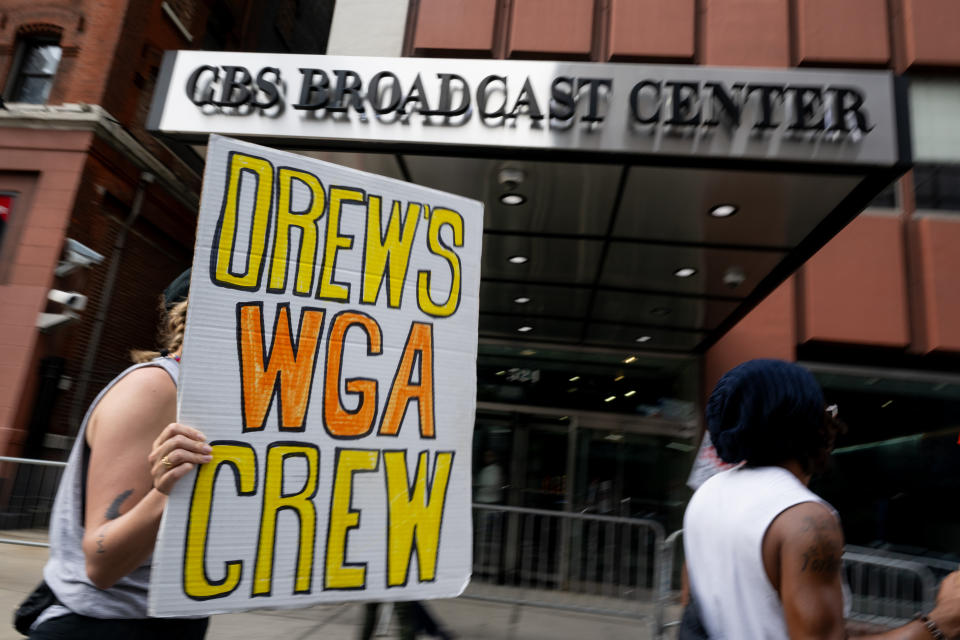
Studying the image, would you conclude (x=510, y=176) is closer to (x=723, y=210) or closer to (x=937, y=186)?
(x=723, y=210)

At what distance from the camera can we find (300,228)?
1.93 metres

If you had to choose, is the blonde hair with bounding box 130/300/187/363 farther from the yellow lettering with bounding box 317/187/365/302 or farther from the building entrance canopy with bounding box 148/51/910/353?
the building entrance canopy with bounding box 148/51/910/353

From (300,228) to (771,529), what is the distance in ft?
5.10

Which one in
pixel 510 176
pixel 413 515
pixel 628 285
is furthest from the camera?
pixel 628 285

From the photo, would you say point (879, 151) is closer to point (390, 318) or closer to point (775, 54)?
point (390, 318)

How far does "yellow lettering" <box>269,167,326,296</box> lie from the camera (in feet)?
6.09

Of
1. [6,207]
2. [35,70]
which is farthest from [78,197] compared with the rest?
[35,70]

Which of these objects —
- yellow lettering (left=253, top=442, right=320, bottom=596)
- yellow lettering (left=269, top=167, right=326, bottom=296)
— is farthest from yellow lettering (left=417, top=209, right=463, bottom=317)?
yellow lettering (left=253, top=442, right=320, bottom=596)

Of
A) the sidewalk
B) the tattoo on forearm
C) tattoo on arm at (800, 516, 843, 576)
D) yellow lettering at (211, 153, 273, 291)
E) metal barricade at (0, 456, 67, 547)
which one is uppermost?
yellow lettering at (211, 153, 273, 291)

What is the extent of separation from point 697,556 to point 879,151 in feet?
14.0

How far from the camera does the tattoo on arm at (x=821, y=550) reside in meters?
1.41

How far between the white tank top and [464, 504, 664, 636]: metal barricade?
5.30m

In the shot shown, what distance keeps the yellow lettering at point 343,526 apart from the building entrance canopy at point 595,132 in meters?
3.91

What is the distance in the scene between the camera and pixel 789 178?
5.18m
